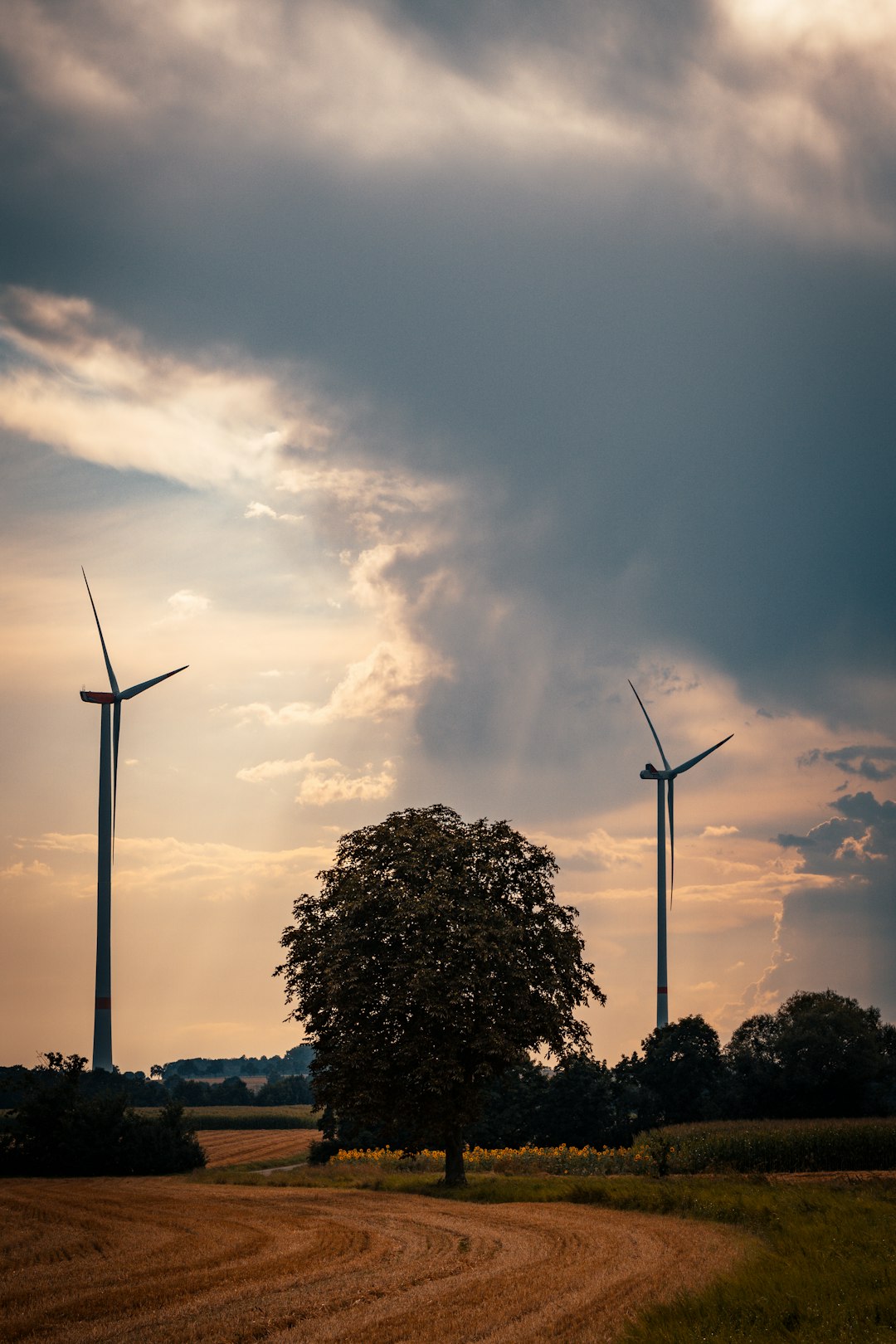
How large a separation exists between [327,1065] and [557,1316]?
97.9ft

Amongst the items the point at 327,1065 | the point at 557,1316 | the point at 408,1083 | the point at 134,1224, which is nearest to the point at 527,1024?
the point at 408,1083

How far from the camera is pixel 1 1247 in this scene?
92.4ft

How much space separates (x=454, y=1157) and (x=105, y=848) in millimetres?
56605

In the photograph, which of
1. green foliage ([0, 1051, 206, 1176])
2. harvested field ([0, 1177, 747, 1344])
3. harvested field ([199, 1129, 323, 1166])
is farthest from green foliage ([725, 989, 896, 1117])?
harvested field ([0, 1177, 747, 1344])

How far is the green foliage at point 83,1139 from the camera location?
5456 centimetres

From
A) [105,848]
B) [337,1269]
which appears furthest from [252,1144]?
[337,1269]

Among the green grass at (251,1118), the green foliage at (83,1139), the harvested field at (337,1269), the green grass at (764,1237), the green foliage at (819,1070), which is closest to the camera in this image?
the green grass at (764,1237)

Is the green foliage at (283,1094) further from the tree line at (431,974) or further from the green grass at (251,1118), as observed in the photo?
the tree line at (431,974)

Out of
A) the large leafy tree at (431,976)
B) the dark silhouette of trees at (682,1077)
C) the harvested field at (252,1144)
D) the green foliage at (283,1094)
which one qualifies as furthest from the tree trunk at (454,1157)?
the green foliage at (283,1094)

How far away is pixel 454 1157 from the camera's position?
48.1m

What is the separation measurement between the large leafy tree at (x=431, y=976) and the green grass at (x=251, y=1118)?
242ft

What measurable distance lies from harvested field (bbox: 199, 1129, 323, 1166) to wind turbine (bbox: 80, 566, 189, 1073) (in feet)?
42.6

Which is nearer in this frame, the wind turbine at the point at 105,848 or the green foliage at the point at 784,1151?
the green foliage at the point at 784,1151

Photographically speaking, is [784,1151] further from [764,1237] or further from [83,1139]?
[83,1139]
